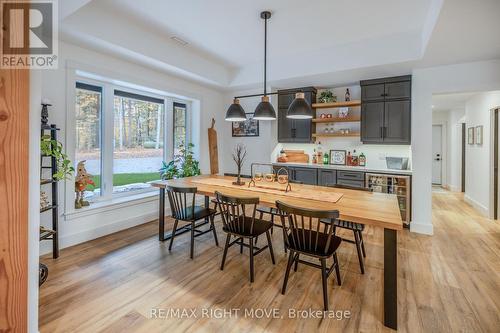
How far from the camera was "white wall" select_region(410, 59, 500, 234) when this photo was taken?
3537mm

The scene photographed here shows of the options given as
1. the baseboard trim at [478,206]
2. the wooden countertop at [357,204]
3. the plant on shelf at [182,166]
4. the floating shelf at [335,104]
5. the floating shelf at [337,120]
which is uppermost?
the floating shelf at [335,104]

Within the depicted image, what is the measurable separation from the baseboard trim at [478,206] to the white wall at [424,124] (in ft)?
5.89

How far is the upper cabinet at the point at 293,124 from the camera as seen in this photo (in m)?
4.83

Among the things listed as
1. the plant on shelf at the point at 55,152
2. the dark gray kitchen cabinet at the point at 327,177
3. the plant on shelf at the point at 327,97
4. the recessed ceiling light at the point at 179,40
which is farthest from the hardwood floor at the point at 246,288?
the recessed ceiling light at the point at 179,40

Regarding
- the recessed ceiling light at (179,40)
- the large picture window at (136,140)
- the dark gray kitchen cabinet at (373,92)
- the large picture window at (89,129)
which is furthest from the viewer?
the dark gray kitchen cabinet at (373,92)

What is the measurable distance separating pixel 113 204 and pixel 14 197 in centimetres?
266

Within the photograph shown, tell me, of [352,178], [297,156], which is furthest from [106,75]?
[352,178]

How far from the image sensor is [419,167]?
12.5 ft

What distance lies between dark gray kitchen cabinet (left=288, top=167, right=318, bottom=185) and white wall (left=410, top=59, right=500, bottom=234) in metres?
1.53

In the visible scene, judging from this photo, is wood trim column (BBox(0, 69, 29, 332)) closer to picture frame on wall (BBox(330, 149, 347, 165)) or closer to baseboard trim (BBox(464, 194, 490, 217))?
picture frame on wall (BBox(330, 149, 347, 165))

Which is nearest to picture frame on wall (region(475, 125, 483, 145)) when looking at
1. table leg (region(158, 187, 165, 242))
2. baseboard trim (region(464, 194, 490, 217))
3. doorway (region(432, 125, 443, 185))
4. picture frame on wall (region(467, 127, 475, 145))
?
picture frame on wall (region(467, 127, 475, 145))

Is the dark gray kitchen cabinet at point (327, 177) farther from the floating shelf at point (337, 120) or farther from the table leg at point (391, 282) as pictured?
the table leg at point (391, 282)

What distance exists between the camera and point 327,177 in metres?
4.53

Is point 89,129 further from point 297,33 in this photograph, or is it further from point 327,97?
point 327,97
